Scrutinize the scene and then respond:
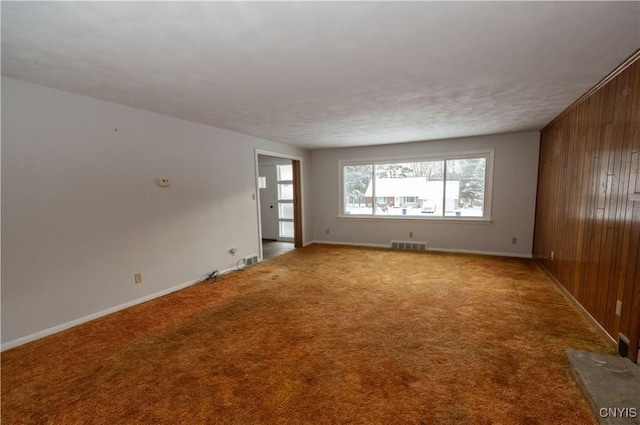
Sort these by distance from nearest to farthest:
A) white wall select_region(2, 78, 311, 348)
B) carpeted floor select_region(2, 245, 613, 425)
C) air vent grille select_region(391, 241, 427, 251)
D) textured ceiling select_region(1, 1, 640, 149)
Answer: textured ceiling select_region(1, 1, 640, 149) < carpeted floor select_region(2, 245, 613, 425) < white wall select_region(2, 78, 311, 348) < air vent grille select_region(391, 241, 427, 251)

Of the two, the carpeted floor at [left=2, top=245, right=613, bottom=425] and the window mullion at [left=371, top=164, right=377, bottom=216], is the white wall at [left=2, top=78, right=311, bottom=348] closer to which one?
the carpeted floor at [left=2, top=245, right=613, bottom=425]

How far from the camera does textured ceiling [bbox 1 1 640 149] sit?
1.53 m

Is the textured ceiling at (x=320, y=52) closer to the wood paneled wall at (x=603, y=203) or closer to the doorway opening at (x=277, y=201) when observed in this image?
the wood paneled wall at (x=603, y=203)

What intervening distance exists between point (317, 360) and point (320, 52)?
2323mm

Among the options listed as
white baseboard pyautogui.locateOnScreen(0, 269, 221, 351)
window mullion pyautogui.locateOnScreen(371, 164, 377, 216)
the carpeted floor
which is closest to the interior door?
window mullion pyautogui.locateOnScreen(371, 164, 377, 216)

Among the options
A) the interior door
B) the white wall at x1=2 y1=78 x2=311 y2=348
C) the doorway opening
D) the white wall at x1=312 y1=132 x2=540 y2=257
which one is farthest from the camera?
the interior door

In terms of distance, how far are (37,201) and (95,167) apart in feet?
1.92

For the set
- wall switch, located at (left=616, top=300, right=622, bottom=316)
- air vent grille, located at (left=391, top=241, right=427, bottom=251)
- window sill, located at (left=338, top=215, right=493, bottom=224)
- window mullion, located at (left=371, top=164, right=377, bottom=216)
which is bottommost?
air vent grille, located at (left=391, top=241, right=427, bottom=251)

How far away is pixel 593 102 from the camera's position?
2.77 m

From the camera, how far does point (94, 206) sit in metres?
2.91

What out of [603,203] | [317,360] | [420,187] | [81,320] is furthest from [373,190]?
[81,320]

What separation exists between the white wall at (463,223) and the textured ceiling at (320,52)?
1858mm

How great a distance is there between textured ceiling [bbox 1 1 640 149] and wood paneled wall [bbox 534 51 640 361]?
0.30 meters

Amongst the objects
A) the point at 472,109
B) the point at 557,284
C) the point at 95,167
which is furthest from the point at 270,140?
the point at 557,284
